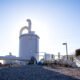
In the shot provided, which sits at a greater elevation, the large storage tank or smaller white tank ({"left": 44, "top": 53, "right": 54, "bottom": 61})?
the large storage tank

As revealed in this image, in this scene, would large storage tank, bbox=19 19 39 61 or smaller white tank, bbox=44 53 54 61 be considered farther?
large storage tank, bbox=19 19 39 61

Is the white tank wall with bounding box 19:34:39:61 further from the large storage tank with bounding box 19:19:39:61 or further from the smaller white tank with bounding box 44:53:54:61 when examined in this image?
the smaller white tank with bounding box 44:53:54:61

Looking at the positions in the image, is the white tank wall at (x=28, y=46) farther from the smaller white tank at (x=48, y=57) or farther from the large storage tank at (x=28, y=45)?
the smaller white tank at (x=48, y=57)

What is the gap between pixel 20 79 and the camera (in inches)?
300

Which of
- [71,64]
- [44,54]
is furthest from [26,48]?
[71,64]

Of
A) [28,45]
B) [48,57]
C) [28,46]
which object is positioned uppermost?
[28,45]

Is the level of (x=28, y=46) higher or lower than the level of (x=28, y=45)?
lower

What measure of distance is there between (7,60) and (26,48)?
8086mm

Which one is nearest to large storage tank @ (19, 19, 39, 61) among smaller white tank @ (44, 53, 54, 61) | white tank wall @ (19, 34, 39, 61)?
white tank wall @ (19, 34, 39, 61)

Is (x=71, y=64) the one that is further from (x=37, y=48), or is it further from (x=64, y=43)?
(x=37, y=48)

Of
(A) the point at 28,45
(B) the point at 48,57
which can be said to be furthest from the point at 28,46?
(B) the point at 48,57

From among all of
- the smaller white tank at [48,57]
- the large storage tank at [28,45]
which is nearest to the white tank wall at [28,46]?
the large storage tank at [28,45]

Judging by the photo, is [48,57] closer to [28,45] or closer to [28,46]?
[28,46]

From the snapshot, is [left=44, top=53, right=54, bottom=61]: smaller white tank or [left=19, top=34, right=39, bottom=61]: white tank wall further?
[left=19, top=34, right=39, bottom=61]: white tank wall
